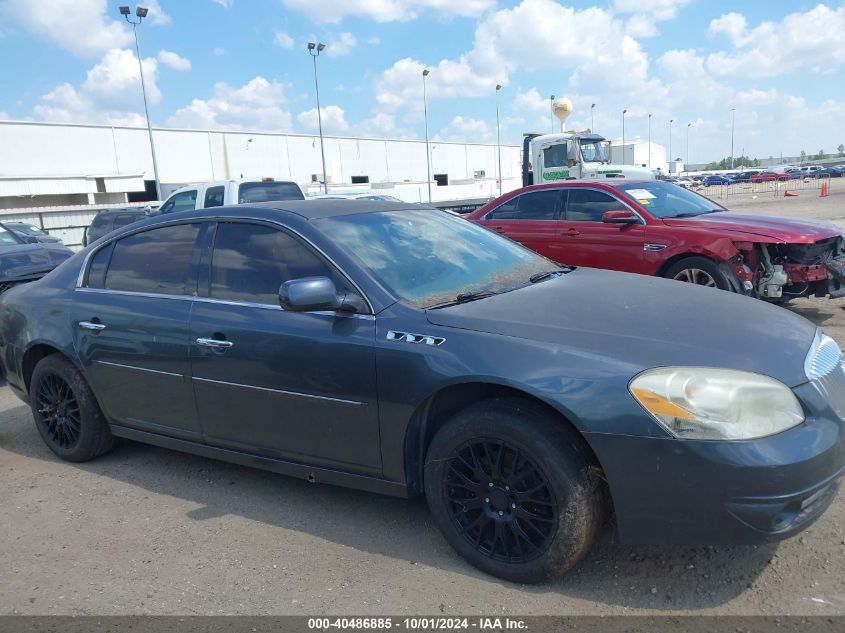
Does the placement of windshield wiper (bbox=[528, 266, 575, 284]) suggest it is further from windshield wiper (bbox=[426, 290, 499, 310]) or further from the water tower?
the water tower

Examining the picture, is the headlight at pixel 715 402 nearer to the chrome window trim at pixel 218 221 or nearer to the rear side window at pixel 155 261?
the chrome window trim at pixel 218 221

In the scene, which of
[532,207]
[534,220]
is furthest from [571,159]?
[534,220]

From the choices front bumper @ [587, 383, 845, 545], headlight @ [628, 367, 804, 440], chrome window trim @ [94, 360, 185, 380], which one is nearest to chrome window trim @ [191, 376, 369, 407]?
chrome window trim @ [94, 360, 185, 380]

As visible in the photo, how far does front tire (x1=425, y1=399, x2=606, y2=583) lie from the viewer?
2.67 metres

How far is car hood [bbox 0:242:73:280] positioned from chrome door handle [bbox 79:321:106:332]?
4.11m

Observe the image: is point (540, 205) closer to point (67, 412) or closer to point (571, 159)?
point (67, 412)

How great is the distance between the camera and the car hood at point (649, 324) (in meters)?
2.62

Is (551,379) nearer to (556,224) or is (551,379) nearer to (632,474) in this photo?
(632,474)

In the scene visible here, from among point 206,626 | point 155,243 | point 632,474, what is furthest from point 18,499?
point 632,474

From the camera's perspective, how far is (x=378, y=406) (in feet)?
10.0

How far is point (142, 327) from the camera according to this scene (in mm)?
3871

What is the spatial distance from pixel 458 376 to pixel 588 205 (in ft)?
18.7

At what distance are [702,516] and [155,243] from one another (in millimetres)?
3346

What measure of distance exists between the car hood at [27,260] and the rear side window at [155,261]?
13.5 ft
